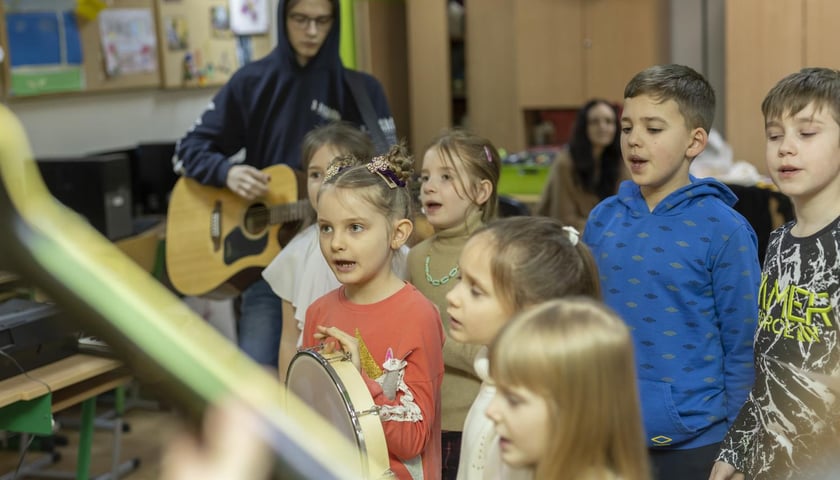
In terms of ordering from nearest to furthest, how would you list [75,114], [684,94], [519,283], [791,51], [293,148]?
1. [519,283]
2. [684,94]
3. [293,148]
4. [75,114]
5. [791,51]

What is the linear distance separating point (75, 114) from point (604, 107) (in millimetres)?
2732

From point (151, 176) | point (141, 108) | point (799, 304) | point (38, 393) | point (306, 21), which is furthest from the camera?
point (141, 108)

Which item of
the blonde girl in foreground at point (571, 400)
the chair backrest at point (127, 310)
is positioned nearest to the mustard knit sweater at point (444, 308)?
the blonde girl in foreground at point (571, 400)

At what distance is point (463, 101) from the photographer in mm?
7457

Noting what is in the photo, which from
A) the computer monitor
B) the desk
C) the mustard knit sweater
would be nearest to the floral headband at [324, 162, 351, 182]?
the mustard knit sweater

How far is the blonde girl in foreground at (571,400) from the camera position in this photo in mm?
1172

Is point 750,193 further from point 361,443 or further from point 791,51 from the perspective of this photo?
point 361,443

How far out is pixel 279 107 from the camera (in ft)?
10.3

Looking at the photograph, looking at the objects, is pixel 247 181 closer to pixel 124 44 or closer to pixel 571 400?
pixel 571 400

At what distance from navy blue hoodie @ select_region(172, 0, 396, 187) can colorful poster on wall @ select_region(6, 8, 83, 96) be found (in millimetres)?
1733

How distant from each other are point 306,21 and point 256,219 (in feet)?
2.36

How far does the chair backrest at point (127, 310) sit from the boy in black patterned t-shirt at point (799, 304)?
1313 millimetres

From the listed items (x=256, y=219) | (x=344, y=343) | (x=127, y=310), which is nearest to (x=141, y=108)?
(x=256, y=219)

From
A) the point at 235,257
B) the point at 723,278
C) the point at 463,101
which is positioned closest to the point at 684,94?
the point at 723,278
